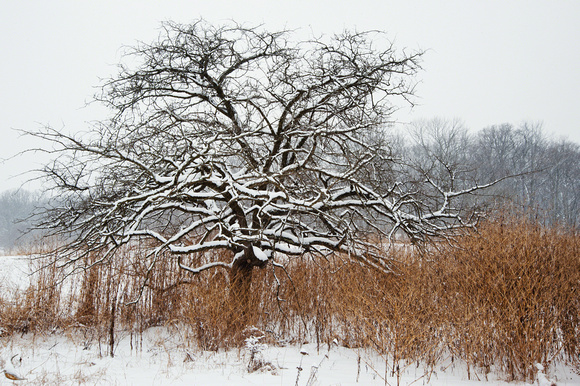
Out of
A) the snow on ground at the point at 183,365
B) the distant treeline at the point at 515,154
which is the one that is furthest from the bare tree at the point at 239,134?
the distant treeline at the point at 515,154

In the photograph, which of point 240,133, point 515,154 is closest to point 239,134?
point 240,133

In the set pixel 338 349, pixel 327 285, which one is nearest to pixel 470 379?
pixel 338 349

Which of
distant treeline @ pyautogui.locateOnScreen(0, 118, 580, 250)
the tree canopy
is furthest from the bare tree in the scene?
distant treeline @ pyautogui.locateOnScreen(0, 118, 580, 250)

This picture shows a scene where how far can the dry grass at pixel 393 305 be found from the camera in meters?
5.24

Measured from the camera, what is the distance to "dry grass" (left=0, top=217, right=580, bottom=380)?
5.24 m

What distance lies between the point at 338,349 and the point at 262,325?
1.55 m

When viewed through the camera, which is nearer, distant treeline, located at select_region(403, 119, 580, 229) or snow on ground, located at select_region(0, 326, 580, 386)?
snow on ground, located at select_region(0, 326, 580, 386)

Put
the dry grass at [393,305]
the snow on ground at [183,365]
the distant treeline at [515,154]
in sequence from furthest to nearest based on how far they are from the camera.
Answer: the distant treeline at [515,154]
the dry grass at [393,305]
the snow on ground at [183,365]

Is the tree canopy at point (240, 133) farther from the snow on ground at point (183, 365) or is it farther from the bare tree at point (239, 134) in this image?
the snow on ground at point (183, 365)

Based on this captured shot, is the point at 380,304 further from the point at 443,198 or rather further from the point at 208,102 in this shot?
the point at 208,102

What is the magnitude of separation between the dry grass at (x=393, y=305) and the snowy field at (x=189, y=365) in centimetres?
20

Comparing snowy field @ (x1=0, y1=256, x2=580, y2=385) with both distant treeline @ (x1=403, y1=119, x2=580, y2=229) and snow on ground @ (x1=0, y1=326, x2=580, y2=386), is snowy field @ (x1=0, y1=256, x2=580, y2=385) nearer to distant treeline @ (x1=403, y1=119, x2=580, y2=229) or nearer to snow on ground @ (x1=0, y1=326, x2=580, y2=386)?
snow on ground @ (x1=0, y1=326, x2=580, y2=386)

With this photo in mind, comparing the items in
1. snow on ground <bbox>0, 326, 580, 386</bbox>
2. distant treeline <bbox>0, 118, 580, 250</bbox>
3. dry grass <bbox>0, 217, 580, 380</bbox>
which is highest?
distant treeline <bbox>0, 118, 580, 250</bbox>

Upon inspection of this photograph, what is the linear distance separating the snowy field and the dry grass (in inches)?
7.7
